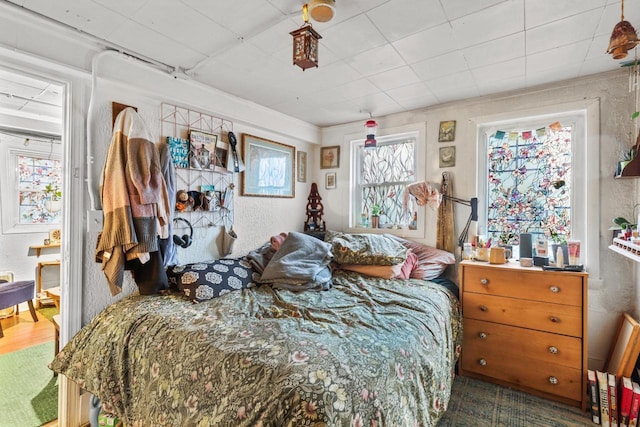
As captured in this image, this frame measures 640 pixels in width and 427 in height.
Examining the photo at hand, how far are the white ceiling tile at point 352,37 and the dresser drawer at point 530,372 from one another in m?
2.22

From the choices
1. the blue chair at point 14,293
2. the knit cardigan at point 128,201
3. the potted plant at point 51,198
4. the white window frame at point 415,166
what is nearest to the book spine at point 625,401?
the white window frame at point 415,166

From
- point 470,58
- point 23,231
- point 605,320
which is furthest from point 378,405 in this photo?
point 23,231

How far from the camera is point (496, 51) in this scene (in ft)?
5.98

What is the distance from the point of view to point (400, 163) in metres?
3.14

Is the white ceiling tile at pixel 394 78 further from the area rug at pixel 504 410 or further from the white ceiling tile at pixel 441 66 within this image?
the area rug at pixel 504 410

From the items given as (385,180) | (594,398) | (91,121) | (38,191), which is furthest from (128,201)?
(38,191)

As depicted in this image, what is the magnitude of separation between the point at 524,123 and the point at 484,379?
206 centimetres

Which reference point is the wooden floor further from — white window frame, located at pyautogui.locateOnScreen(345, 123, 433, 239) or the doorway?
white window frame, located at pyautogui.locateOnScreen(345, 123, 433, 239)

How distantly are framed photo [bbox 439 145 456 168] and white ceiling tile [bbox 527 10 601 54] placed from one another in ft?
3.35

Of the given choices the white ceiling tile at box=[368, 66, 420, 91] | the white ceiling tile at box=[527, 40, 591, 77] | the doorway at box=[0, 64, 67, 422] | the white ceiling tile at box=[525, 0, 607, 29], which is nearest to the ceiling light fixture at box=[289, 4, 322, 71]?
the white ceiling tile at box=[368, 66, 420, 91]

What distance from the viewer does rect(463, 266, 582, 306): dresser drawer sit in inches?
76.4

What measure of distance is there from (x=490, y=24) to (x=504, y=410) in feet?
7.35

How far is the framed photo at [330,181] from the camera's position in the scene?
11.4 feet

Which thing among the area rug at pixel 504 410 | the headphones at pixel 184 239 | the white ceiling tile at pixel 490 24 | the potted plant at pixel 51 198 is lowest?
the area rug at pixel 504 410
